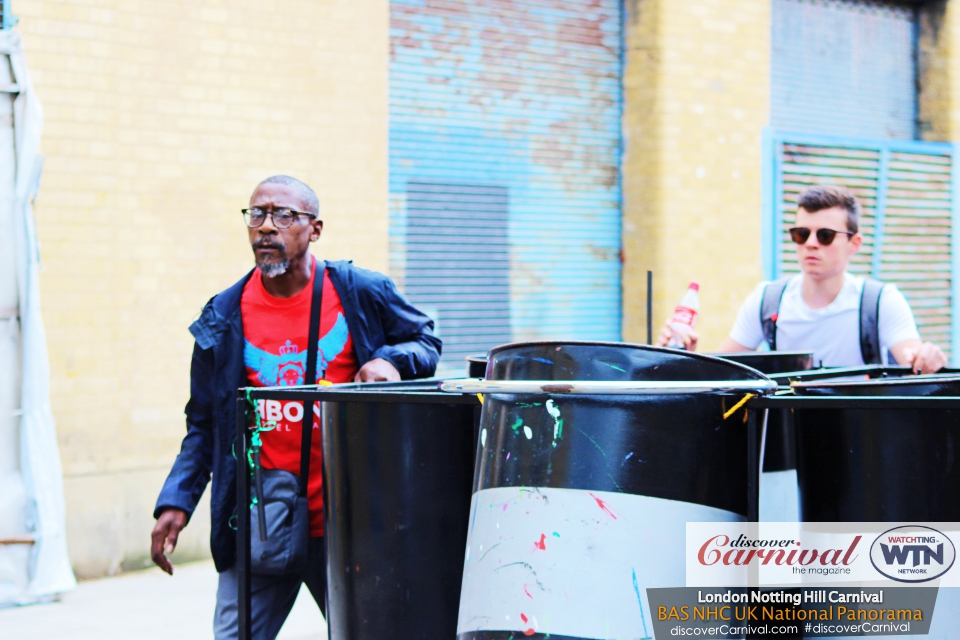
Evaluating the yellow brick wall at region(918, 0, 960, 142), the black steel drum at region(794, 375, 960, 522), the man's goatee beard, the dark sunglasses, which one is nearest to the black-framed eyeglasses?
the man's goatee beard

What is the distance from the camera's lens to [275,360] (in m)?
3.97

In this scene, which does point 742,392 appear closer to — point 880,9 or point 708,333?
point 708,333

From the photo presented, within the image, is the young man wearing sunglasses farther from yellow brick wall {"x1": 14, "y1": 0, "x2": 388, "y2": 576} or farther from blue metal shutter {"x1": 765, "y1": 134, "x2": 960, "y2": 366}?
blue metal shutter {"x1": 765, "y1": 134, "x2": 960, "y2": 366}

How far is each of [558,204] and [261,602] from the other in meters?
5.80

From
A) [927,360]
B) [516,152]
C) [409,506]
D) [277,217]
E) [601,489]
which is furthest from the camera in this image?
[516,152]

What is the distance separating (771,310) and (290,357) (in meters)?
2.46

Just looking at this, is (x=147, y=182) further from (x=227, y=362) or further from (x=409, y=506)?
(x=409, y=506)

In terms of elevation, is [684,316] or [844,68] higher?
[844,68]

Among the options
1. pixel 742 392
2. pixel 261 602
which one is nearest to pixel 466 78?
pixel 261 602

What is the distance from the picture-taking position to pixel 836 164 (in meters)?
10.2

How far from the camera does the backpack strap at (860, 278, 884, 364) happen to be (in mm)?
5035

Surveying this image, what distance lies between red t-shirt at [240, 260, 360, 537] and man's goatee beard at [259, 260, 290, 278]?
12cm

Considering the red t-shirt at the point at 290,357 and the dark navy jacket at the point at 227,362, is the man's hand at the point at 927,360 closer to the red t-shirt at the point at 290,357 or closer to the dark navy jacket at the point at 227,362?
the dark navy jacket at the point at 227,362

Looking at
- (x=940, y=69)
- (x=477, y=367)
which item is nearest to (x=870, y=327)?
(x=477, y=367)
